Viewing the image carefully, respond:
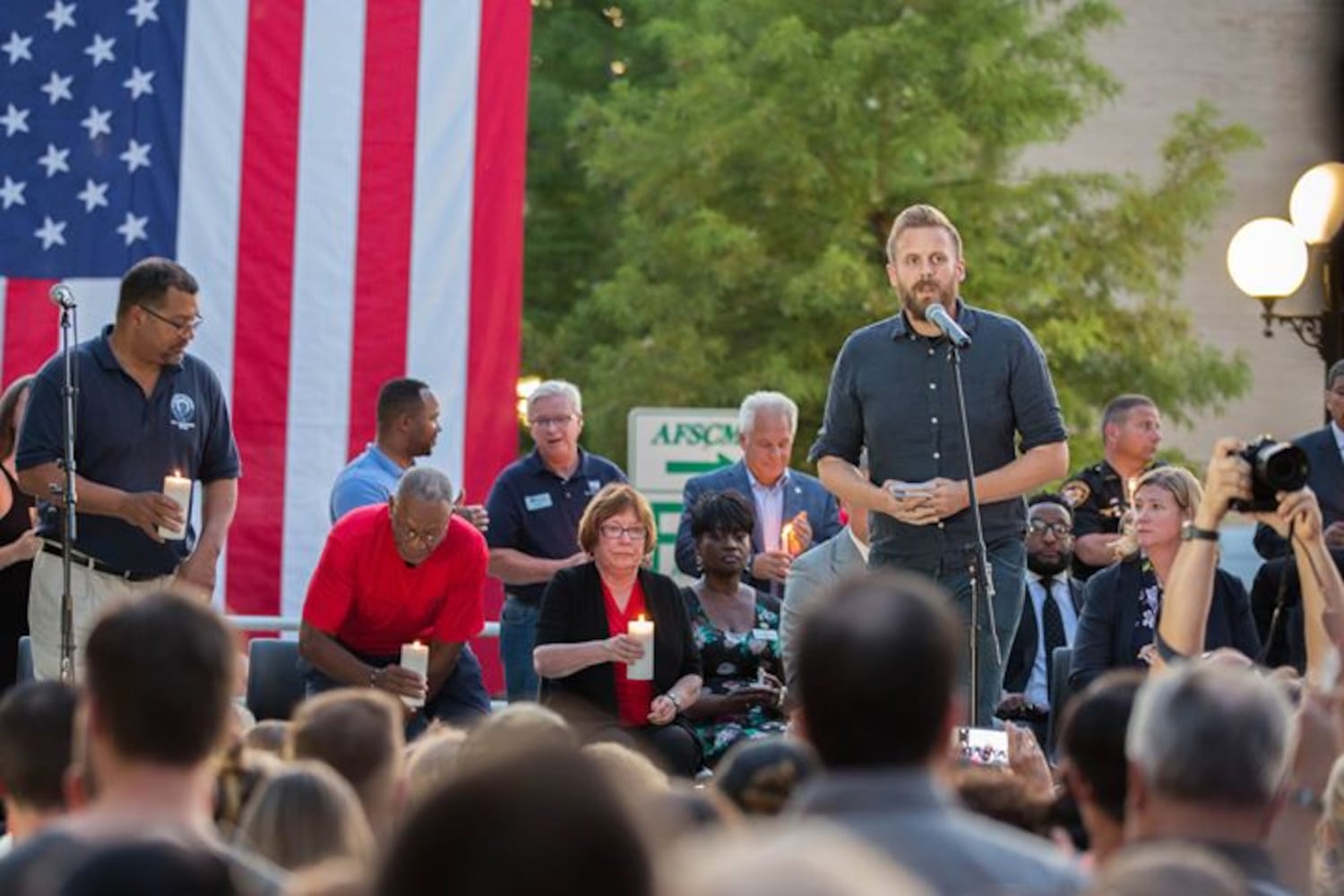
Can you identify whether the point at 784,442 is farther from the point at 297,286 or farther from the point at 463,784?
the point at 463,784

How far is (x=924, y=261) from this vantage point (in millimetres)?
8320

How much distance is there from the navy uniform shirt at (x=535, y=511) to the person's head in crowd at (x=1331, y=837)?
608 cm

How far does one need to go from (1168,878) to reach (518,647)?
767cm

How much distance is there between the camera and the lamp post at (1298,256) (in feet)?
44.1

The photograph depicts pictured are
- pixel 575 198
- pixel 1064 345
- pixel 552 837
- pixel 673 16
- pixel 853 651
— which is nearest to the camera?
pixel 552 837

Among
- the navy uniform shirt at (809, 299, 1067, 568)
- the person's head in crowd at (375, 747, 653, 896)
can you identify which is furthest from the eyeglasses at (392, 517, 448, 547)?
the person's head in crowd at (375, 747, 653, 896)

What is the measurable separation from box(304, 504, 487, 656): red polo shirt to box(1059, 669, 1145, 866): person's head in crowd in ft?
17.0

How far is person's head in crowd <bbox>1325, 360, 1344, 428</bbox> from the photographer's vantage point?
11.1 m

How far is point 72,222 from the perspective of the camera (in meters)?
11.7

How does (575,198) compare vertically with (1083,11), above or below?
below

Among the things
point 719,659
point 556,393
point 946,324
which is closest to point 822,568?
point 719,659

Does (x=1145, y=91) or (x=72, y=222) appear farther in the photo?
(x=1145, y=91)

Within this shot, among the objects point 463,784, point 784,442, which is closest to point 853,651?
point 463,784

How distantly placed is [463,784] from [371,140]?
994 centimetres
